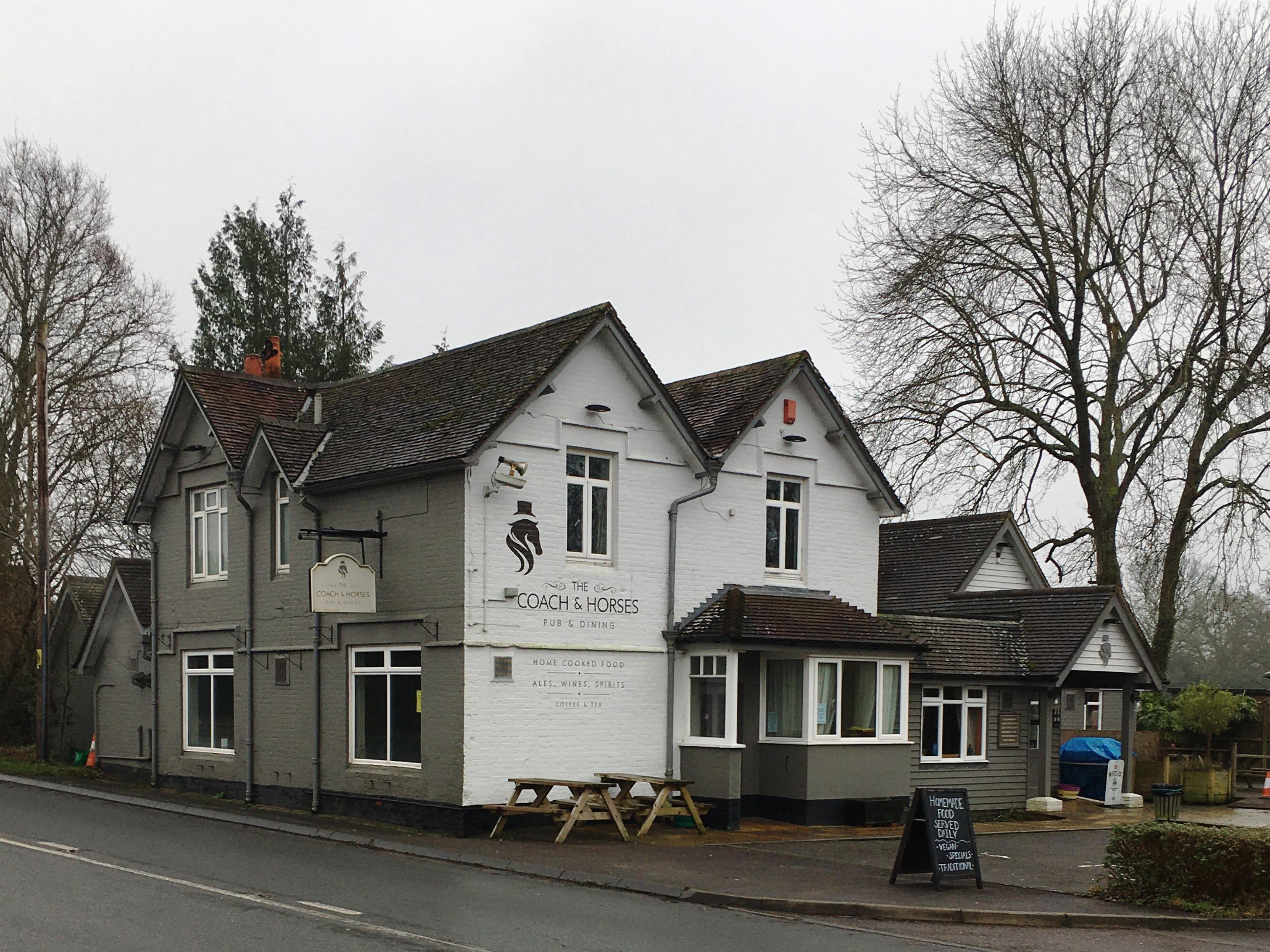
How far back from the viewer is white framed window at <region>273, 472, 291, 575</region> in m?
23.4

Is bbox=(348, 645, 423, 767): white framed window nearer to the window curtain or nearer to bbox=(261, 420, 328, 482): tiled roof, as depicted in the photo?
bbox=(261, 420, 328, 482): tiled roof

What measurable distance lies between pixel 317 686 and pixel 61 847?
5.86m

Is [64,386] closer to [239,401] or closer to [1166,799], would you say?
[239,401]

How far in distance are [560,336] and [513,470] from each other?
2.49 meters

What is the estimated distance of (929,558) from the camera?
103ft

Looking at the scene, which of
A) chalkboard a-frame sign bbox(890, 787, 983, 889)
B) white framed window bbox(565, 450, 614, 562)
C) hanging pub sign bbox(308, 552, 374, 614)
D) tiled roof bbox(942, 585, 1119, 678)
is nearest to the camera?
chalkboard a-frame sign bbox(890, 787, 983, 889)

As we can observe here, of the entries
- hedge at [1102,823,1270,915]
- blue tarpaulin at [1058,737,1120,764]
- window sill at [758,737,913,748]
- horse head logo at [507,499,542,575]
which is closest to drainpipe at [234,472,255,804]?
horse head logo at [507,499,542,575]

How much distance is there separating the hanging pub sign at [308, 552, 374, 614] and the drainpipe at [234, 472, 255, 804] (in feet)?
11.5

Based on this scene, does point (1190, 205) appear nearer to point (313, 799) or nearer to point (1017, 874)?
point (1017, 874)

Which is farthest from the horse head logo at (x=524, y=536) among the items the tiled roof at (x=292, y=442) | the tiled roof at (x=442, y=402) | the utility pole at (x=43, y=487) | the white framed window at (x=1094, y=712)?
the white framed window at (x=1094, y=712)

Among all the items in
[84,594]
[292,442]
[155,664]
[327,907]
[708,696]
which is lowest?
[327,907]

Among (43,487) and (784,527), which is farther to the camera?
(43,487)

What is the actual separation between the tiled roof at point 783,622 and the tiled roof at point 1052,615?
12.8 ft

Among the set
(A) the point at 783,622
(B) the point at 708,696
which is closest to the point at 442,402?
(B) the point at 708,696
